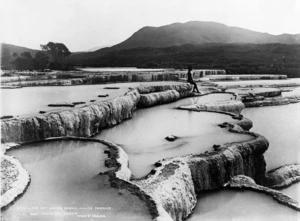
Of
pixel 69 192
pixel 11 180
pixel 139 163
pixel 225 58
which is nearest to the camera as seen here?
pixel 69 192

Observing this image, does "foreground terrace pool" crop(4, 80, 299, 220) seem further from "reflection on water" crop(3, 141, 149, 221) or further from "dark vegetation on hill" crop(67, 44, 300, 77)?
"dark vegetation on hill" crop(67, 44, 300, 77)

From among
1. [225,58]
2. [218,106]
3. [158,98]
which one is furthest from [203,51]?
[218,106]

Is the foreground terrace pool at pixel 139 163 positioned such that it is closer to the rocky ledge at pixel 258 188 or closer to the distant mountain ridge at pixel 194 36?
the rocky ledge at pixel 258 188

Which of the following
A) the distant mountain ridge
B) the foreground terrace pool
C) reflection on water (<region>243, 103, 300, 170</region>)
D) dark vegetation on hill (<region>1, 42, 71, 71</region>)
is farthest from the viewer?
the distant mountain ridge

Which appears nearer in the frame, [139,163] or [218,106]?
[139,163]

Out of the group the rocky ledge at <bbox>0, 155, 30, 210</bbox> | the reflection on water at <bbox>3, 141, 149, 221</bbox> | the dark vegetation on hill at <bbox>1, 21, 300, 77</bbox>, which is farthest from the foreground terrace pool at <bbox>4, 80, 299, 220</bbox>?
the dark vegetation on hill at <bbox>1, 21, 300, 77</bbox>

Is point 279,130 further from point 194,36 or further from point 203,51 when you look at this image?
point 194,36

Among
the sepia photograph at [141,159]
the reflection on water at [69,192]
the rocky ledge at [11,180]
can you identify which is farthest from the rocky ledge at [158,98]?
the rocky ledge at [11,180]

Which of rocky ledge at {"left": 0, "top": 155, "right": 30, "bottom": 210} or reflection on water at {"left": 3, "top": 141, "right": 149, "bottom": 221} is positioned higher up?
rocky ledge at {"left": 0, "top": 155, "right": 30, "bottom": 210}
